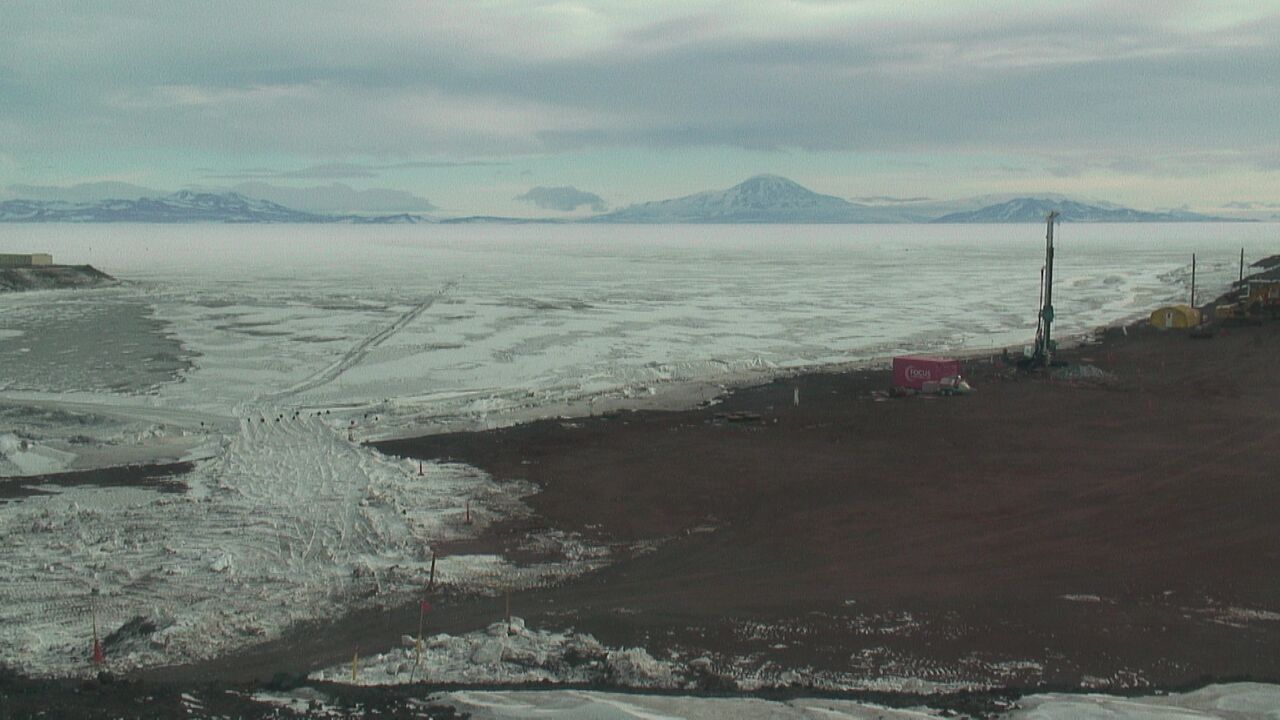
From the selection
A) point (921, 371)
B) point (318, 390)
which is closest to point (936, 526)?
point (921, 371)

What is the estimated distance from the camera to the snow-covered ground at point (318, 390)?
1477cm

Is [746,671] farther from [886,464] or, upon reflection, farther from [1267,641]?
[886,464]

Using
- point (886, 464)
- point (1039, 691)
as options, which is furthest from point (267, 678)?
point (886, 464)

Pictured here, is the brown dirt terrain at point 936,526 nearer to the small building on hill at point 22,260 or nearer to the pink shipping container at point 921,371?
the pink shipping container at point 921,371

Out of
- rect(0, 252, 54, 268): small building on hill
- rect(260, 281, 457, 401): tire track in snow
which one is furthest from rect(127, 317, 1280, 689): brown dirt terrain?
rect(0, 252, 54, 268): small building on hill

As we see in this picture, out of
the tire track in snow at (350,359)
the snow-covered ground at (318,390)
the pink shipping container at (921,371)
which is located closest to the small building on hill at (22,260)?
the snow-covered ground at (318,390)

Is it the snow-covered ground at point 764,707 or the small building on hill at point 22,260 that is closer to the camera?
the snow-covered ground at point 764,707

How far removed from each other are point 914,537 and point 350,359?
2463cm

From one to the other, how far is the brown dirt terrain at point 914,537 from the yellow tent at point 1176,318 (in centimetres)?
1762

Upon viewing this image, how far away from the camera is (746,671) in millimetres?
12047

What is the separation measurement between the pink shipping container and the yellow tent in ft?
68.6

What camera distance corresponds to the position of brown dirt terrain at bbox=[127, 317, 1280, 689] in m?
12.7

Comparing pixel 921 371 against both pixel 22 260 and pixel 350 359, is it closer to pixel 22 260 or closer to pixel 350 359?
pixel 350 359

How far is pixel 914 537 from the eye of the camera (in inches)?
683
